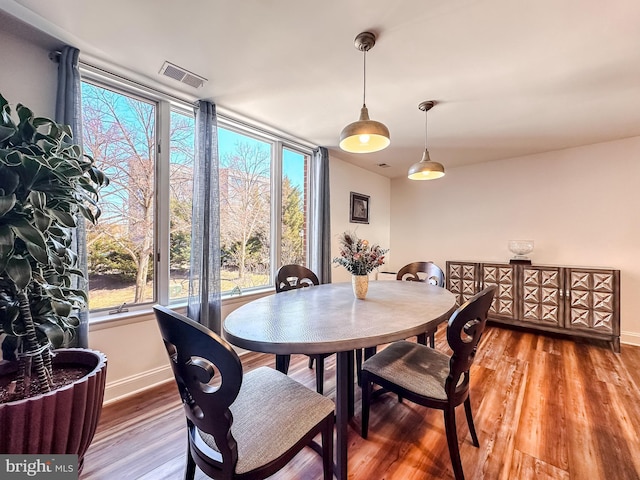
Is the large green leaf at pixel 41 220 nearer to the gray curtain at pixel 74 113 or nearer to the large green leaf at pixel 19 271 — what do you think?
the large green leaf at pixel 19 271

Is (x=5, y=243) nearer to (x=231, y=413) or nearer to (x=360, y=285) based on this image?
(x=231, y=413)

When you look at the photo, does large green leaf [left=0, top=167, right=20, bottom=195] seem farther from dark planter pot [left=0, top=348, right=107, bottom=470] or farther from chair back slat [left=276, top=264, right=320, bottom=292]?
chair back slat [left=276, top=264, right=320, bottom=292]

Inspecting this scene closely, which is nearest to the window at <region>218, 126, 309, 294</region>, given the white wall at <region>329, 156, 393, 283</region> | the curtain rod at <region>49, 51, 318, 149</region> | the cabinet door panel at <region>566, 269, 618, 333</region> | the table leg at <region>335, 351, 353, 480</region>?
the curtain rod at <region>49, 51, 318, 149</region>

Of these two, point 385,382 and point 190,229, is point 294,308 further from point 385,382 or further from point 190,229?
point 190,229

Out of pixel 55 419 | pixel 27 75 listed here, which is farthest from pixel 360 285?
pixel 27 75

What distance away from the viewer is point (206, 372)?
0.89 metres

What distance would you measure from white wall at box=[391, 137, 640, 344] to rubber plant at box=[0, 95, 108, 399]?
4.77m

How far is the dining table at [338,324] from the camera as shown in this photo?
111cm

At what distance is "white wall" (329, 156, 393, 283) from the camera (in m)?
4.20

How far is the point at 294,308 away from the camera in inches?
63.7

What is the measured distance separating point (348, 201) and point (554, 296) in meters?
2.98

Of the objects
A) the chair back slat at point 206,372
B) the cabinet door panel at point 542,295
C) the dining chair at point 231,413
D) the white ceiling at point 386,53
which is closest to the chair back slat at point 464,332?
the dining chair at point 231,413

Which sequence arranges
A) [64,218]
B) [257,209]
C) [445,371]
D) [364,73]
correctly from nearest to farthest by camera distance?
1. [64,218]
2. [445,371]
3. [364,73]
4. [257,209]

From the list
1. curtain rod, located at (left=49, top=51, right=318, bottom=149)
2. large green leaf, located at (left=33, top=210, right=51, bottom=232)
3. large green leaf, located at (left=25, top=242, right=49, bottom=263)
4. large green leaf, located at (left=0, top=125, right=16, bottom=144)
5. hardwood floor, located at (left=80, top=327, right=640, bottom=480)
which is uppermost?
curtain rod, located at (left=49, top=51, right=318, bottom=149)
